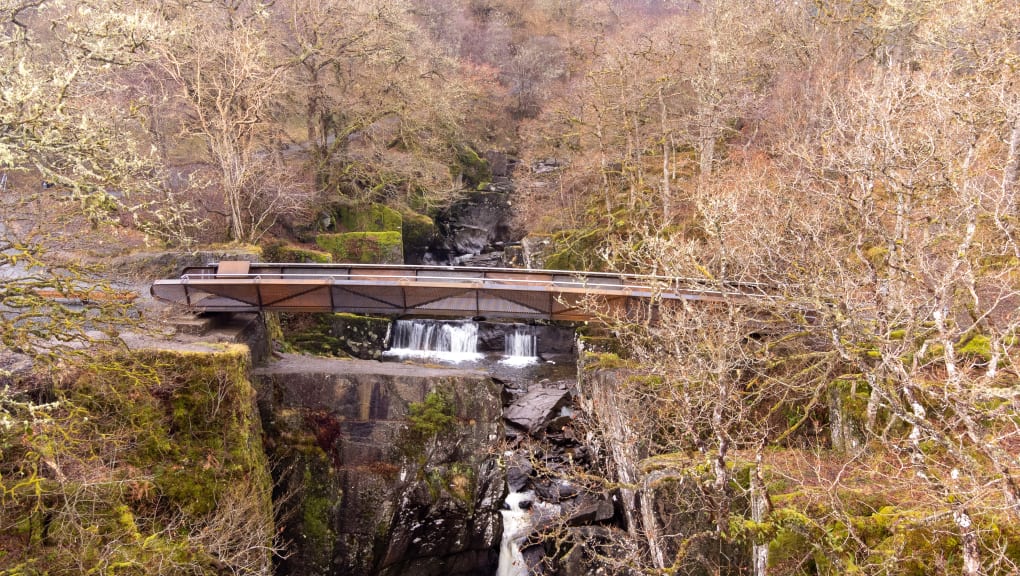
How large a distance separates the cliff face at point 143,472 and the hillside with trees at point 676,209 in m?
0.14

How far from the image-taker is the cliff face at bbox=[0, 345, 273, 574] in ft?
28.9

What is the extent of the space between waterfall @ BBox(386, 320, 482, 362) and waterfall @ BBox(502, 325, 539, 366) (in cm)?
142

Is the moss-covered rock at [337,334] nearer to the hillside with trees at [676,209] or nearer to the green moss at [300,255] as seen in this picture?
the green moss at [300,255]

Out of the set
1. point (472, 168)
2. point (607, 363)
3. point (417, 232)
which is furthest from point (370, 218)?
point (607, 363)

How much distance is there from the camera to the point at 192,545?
9992 mm

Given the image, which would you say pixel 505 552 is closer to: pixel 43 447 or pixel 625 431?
pixel 625 431

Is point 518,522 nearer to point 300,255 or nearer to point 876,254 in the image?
point 876,254

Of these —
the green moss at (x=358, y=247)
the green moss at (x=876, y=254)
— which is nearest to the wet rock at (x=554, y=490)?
the green moss at (x=876, y=254)

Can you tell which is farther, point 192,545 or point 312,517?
point 312,517

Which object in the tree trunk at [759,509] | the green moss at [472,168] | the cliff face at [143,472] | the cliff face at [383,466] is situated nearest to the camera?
the tree trunk at [759,509]

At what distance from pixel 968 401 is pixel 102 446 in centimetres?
1329

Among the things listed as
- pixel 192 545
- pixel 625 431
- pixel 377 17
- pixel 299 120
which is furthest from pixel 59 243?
pixel 299 120

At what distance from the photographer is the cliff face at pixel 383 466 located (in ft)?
45.2

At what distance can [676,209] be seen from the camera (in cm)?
2267
